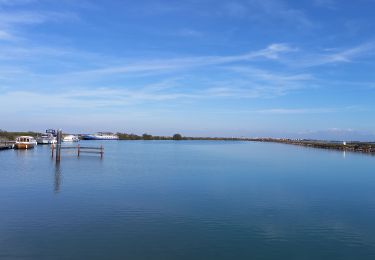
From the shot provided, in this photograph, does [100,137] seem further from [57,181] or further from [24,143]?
[57,181]

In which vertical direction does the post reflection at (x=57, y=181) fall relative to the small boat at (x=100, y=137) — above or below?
below

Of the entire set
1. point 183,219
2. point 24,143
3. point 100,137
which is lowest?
point 183,219

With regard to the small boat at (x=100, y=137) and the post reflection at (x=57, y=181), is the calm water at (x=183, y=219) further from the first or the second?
the small boat at (x=100, y=137)

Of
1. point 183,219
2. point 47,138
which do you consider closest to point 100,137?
point 47,138

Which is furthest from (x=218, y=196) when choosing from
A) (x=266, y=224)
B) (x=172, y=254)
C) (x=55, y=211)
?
(x=172, y=254)

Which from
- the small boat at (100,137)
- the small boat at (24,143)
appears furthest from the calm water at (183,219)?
the small boat at (100,137)

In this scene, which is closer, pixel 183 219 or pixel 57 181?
pixel 183 219

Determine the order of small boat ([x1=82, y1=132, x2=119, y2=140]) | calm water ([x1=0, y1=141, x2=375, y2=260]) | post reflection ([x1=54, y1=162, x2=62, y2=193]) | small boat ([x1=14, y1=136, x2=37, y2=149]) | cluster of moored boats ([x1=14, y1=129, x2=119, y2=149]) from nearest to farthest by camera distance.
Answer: calm water ([x1=0, y1=141, x2=375, y2=260]) → post reflection ([x1=54, y1=162, x2=62, y2=193]) → small boat ([x1=14, y1=136, x2=37, y2=149]) → cluster of moored boats ([x1=14, y1=129, x2=119, y2=149]) → small boat ([x1=82, y1=132, x2=119, y2=140])

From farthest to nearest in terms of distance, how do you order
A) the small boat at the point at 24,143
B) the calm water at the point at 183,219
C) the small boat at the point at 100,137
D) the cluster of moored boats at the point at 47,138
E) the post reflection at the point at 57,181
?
the small boat at the point at 100,137, the cluster of moored boats at the point at 47,138, the small boat at the point at 24,143, the post reflection at the point at 57,181, the calm water at the point at 183,219

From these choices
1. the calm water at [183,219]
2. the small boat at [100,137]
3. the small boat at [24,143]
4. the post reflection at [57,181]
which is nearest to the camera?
the calm water at [183,219]

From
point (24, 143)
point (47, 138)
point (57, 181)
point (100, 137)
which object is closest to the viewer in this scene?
point (57, 181)

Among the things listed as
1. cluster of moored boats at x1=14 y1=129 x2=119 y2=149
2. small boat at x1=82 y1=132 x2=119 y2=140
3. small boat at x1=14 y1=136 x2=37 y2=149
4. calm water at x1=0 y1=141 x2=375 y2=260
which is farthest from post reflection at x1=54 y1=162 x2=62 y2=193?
small boat at x1=82 y1=132 x2=119 y2=140

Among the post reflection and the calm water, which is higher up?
the post reflection

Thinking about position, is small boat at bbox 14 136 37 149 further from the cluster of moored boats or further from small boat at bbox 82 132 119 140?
small boat at bbox 82 132 119 140
